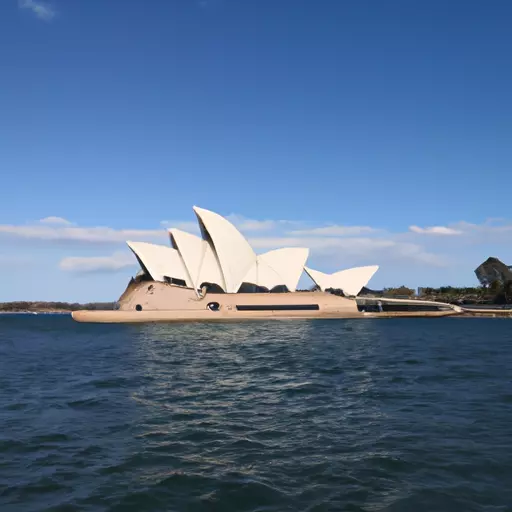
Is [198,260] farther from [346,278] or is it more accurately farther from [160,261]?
[346,278]

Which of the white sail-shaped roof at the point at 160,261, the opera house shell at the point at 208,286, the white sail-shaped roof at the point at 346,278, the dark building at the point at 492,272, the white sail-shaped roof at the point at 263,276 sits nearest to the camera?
the opera house shell at the point at 208,286

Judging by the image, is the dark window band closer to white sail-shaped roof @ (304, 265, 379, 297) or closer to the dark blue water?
white sail-shaped roof @ (304, 265, 379, 297)

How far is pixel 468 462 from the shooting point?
345 inches

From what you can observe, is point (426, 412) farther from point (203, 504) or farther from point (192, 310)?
point (192, 310)

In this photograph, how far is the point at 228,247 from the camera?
75.9m

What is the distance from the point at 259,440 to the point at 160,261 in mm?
69007

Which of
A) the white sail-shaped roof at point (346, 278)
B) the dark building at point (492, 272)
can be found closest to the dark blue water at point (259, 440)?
the white sail-shaped roof at point (346, 278)

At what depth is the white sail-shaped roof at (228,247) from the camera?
7369cm

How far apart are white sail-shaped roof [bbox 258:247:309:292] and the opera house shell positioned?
83cm

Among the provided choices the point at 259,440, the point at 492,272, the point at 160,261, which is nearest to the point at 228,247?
the point at 160,261

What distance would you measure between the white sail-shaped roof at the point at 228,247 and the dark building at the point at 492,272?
103268mm

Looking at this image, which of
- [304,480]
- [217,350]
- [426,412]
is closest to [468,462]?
[304,480]

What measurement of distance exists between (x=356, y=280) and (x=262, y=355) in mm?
65423

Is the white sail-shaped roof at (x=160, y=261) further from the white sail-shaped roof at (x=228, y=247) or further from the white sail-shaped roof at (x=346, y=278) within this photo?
the white sail-shaped roof at (x=346, y=278)
